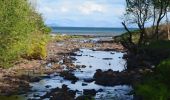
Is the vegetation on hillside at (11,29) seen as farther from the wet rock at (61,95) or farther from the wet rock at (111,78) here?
the wet rock at (61,95)

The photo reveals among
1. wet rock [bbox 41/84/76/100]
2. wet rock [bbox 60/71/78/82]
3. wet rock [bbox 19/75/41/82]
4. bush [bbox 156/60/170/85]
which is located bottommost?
wet rock [bbox 60/71/78/82]

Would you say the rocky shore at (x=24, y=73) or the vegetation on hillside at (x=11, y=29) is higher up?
the vegetation on hillside at (x=11, y=29)

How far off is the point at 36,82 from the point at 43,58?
2429 cm

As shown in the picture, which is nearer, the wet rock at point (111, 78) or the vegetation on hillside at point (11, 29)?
the wet rock at point (111, 78)

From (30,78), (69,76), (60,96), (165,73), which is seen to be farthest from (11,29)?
(165,73)

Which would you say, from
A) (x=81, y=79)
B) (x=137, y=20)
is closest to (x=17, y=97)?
(x=81, y=79)

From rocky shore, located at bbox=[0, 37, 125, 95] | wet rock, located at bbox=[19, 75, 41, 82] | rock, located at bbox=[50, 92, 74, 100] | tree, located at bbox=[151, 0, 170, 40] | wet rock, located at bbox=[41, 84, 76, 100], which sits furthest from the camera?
tree, located at bbox=[151, 0, 170, 40]

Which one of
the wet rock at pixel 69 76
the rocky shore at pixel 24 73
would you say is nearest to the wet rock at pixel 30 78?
the rocky shore at pixel 24 73

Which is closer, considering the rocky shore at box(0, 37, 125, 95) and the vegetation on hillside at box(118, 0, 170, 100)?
the vegetation on hillside at box(118, 0, 170, 100)

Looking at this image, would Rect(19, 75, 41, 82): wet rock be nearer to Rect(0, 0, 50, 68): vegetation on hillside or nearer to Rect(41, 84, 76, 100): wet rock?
Rect(0, 0, 50, 68): vegetation on hillside

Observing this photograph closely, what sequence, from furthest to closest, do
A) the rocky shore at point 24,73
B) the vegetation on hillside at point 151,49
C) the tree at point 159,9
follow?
the tree at point 159,9
the rocky shore at point 24,73
the vegetation on hillside at point 151,49

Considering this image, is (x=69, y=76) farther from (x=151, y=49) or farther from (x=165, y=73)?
(x=165, y=73)

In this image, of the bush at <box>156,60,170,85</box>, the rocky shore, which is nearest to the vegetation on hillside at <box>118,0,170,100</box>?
the bush at <box>156,60,170,85</box>

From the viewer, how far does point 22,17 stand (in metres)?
52.7
